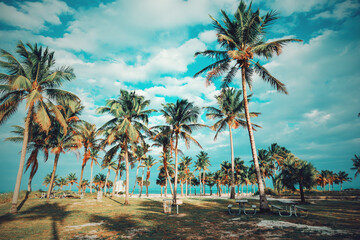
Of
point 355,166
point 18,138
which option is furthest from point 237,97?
point 355,166

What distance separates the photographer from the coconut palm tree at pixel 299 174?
2227 centimetres

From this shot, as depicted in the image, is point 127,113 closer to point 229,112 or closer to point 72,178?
point 229,112

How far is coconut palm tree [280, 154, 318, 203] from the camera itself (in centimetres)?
2227

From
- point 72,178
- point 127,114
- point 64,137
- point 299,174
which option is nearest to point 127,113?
point 127,114

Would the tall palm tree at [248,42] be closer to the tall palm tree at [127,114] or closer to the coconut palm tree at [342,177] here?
the tall palm tree at [127,114]

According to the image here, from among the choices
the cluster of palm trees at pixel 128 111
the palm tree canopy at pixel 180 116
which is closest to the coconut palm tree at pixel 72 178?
the cluster of palm trees at pixel 128 111

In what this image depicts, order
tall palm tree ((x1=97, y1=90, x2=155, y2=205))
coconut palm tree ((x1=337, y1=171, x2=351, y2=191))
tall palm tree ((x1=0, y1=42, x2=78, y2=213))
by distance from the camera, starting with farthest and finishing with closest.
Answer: coconut palm tree ((x1=337, y1=171, x2=351, y2=191))
tall palm tree ((x1=97, y1=90, x2=155, y2=205))
tall palm tree ((x1=0, y1=42, x2=78, y2=213))

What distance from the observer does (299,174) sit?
23.1m

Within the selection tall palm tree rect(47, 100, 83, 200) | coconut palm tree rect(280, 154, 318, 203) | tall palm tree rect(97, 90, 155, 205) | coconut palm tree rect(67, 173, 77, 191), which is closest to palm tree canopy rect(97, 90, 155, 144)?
tall palm tree rect(97, 90, 155, 205)

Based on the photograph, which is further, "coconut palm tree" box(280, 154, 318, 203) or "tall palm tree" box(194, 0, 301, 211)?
"coconut palm tree" box(280, 154, 318, 203)

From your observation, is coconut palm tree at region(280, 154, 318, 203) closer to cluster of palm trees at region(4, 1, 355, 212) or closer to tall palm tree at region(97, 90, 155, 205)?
cluster of palm trees at region(4, 1, 355, 212)

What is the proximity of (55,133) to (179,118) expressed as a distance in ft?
52.6

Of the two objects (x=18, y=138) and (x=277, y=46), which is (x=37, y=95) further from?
(x=277, y=46)

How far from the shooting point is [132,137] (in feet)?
64.8
